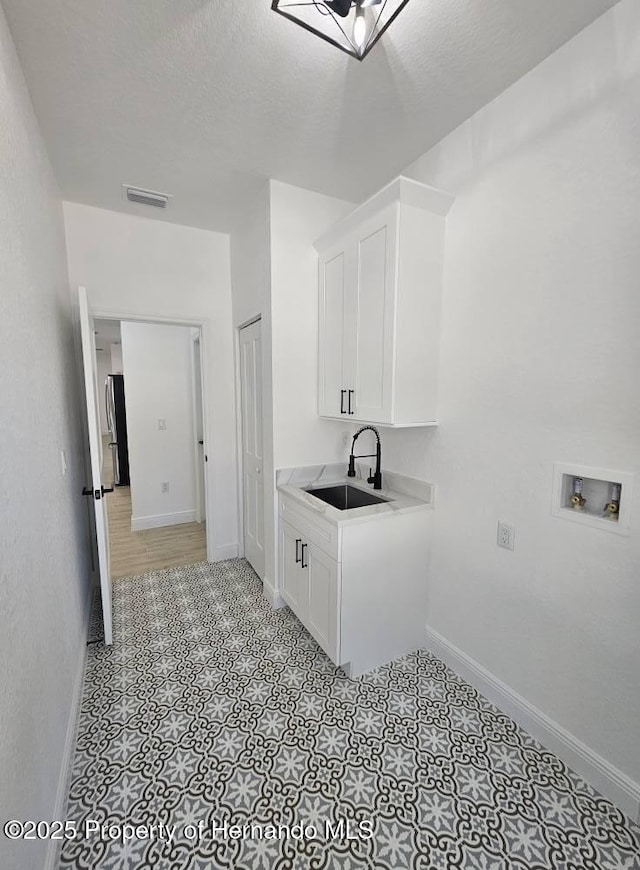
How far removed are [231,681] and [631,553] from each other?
1.89 m

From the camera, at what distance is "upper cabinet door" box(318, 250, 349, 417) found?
217 cm

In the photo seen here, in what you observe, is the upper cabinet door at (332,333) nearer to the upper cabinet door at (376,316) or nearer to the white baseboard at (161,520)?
the upper cabinet door at (376,316)

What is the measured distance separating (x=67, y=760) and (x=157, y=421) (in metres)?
3.15

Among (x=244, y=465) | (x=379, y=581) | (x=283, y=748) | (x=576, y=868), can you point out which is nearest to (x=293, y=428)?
(x=244, y=465)

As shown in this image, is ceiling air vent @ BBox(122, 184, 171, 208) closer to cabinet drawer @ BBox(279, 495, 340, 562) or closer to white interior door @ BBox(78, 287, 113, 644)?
white interior door @ BBox(78, 287, 113, 644)

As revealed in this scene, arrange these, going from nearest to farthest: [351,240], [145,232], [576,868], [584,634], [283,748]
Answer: [576,868]
[584,634]
[283,748]
[351,240]
[145,232]

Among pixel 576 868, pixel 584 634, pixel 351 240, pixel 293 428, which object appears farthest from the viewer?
pixel 293 428

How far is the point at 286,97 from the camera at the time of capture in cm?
163

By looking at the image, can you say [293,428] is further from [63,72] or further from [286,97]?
[63,72]

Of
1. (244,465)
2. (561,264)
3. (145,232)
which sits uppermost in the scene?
(145,232)

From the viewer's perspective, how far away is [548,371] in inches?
58.8

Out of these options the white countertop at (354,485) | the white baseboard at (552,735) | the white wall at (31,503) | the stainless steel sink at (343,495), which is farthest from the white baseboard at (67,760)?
the white baseboard at (552,735)

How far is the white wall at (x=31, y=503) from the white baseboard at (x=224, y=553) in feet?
4.17

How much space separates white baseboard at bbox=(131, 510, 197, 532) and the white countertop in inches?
90.7
